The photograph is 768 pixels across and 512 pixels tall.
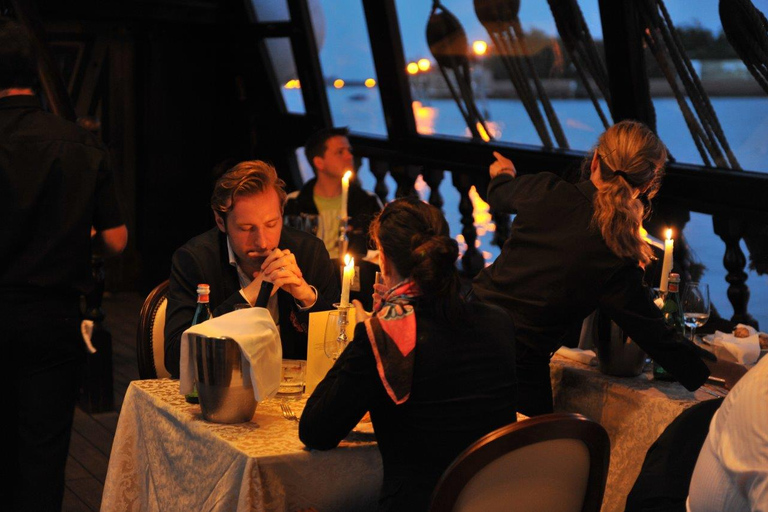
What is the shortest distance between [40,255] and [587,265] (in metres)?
1.46

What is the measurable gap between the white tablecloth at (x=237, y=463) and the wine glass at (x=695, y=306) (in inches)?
41.8

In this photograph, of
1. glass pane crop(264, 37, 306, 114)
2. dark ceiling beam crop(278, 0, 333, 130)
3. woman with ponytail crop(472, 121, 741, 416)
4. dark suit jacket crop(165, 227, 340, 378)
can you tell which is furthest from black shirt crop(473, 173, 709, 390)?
→ glass pane crop(264, 37, 306, 114)

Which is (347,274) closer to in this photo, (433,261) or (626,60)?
(433,261)

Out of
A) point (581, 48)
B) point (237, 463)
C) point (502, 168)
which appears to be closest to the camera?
point (237, 463)

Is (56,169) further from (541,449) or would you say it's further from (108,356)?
(108,356)

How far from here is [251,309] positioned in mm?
2301

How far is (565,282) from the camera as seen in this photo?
2623 mm

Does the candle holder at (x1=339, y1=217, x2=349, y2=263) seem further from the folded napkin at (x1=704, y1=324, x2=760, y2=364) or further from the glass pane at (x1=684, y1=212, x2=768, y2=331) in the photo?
the folded napkin at (x1=704, y1=324, x2=760, y2=364)

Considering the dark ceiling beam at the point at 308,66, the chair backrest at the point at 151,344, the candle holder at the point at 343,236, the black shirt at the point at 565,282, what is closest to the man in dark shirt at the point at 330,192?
the candle holder at the point at 343,236

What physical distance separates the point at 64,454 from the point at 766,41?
9.44ft

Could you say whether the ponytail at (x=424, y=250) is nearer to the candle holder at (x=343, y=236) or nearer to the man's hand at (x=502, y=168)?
the man's hand at (x=502, y=168)

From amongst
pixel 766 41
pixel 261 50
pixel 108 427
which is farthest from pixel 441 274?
pixel 261 50

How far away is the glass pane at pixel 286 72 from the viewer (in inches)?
269

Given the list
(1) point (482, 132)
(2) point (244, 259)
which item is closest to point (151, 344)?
(2) point (244, 259)
